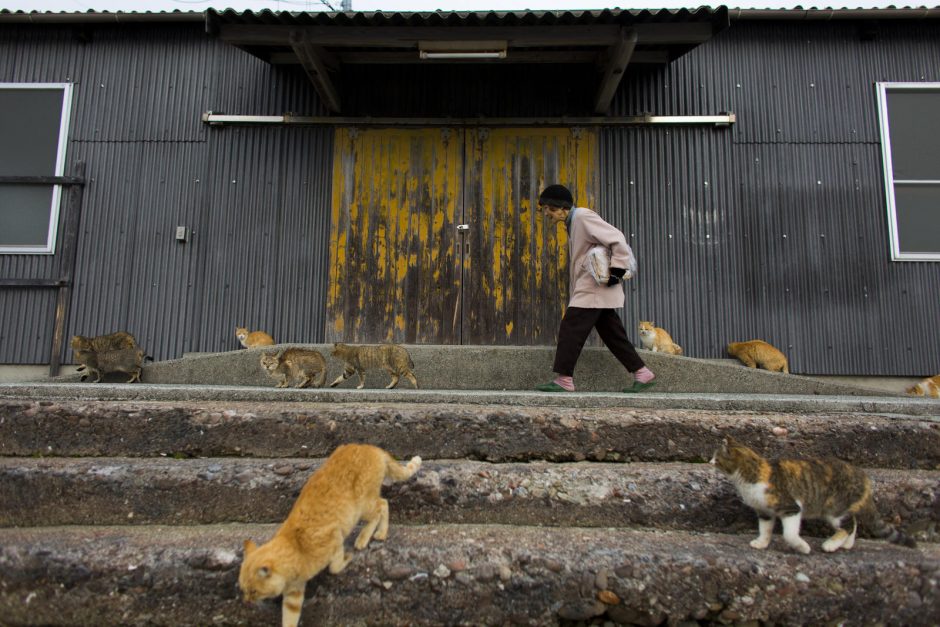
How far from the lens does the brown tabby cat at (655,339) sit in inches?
246

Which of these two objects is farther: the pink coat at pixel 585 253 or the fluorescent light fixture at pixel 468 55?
the fluorescent light fixture at pixel 468 55

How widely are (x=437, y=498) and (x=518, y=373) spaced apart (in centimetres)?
279

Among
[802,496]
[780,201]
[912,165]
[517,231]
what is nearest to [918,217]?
[912,165]

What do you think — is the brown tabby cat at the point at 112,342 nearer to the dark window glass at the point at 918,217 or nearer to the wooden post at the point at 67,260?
the wooden post at the point at 67,260

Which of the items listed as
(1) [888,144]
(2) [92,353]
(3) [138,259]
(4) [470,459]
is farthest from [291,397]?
(1) [888,144]

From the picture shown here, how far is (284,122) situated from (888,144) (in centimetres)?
760

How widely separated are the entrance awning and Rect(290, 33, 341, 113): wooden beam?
0.01 metres

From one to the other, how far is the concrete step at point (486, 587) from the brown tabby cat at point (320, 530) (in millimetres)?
114

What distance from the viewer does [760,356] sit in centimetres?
620

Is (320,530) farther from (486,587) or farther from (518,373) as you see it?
(518,373)

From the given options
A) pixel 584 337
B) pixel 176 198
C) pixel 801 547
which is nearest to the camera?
pixel 801 547

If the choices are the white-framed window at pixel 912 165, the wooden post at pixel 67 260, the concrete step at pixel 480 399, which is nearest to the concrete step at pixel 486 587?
the concrete step at pixel 480 399

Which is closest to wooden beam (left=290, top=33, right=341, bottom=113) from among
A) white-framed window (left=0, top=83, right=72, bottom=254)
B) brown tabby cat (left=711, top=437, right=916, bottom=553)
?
white-framed window (left=0, top=83, right=72, bottom=254)

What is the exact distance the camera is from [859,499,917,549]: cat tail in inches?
107
